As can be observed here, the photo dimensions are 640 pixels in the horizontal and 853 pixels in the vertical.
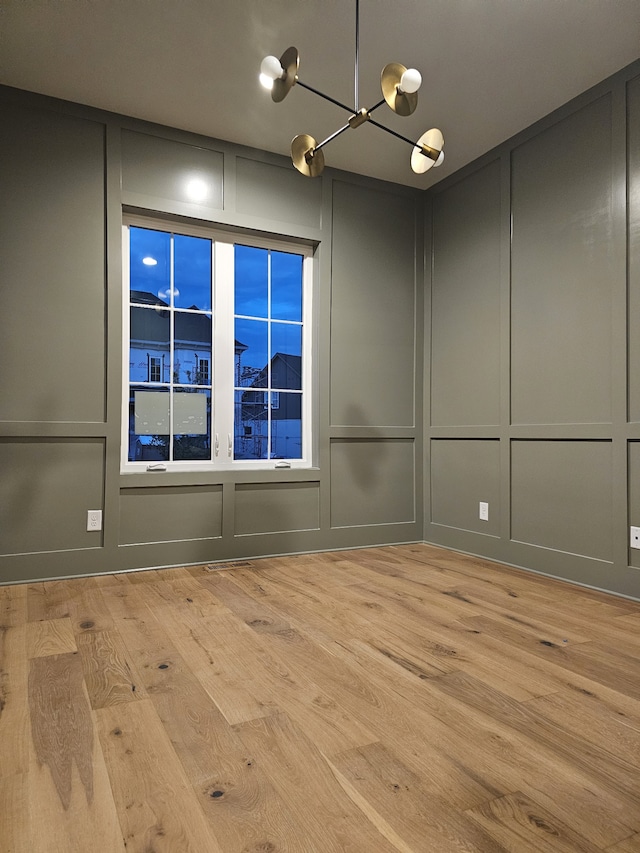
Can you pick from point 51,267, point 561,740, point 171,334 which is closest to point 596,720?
point 561,740

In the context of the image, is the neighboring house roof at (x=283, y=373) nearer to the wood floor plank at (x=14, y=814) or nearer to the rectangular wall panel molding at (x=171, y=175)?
the rectangular wall panel molding at (x=171, y=175)

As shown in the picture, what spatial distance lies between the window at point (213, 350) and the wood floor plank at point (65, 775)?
6.17 ft

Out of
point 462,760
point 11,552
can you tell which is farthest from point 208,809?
point 11,552

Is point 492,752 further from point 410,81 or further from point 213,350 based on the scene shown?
point 213,350

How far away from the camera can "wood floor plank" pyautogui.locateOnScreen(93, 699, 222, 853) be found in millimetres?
1140

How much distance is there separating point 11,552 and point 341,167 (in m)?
3.28

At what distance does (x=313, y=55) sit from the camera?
111 inches

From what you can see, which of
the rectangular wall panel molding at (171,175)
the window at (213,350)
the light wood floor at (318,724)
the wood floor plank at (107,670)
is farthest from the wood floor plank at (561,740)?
the rectangular wall panel molding at (171,175)

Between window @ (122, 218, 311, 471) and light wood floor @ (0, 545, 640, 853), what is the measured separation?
119 cm

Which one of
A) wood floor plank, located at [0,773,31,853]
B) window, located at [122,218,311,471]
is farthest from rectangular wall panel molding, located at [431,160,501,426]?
wood floor plank, located at [0,773,31,853]

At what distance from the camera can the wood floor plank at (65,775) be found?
1.15m

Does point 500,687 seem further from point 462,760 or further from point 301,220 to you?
point 301,220

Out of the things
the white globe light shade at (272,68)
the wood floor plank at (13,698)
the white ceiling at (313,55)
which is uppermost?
the white ceiling at (313,55)

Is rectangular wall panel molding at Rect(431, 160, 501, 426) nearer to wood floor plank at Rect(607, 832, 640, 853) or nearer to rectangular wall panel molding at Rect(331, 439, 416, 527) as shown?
rectangular wall panel molding at Rect(331, 439, 416, 527)
